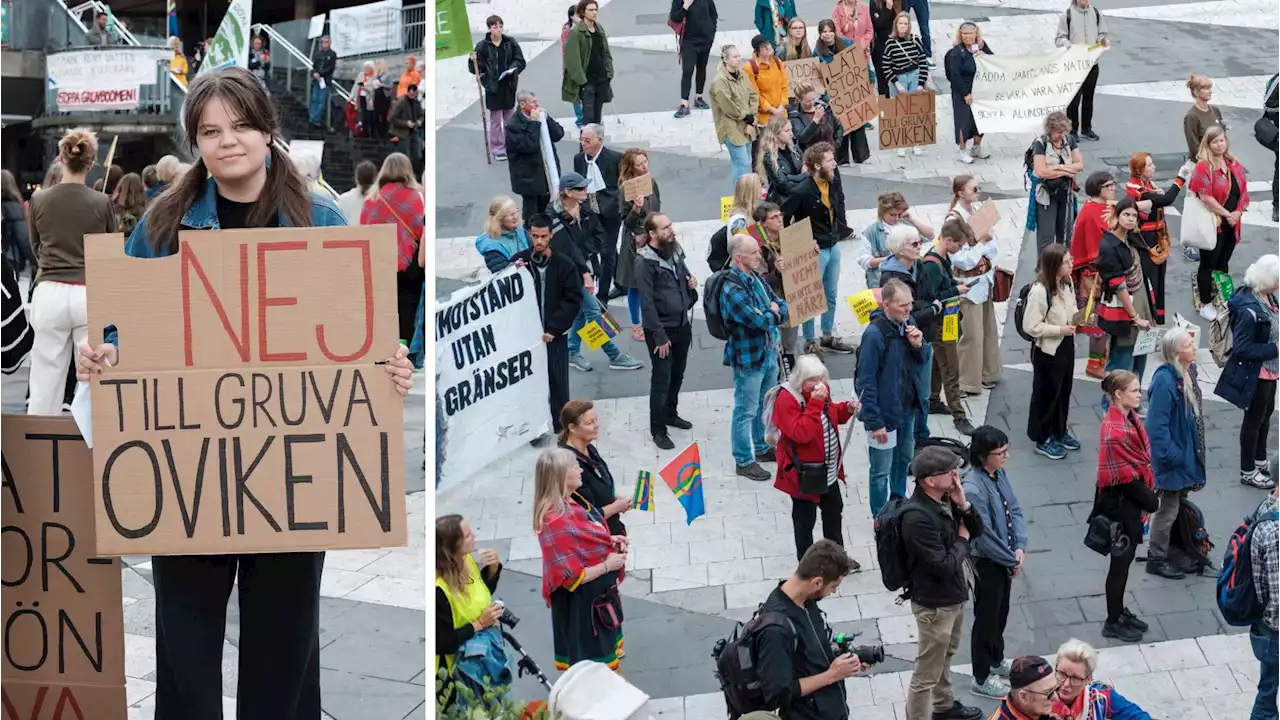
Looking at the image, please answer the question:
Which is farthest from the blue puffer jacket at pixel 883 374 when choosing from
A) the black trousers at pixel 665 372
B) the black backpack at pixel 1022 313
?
the black trousers at pixel 665 372

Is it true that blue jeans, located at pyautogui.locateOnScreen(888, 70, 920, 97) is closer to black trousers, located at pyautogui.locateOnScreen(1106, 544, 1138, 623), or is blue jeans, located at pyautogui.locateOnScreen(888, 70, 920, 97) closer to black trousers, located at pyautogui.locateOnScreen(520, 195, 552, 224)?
black trousers, located at pyautogui.locateOnScreen(520, 195, 552, 224)

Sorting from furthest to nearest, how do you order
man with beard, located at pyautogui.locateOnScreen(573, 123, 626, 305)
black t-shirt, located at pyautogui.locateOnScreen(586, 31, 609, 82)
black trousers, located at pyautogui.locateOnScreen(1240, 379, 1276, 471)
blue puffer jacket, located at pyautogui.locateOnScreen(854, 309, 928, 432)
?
black t-shirt, located at pyautogui.locateOnScreen(586, 31, 609, 82)
man with beard, located at pyautogui.locateOnScreen(573, 123, 626, 305)
black trousers, located at pyautogui.locateOnScreen(1240, 379, 1276, 471)
blue puffer jacket, located at pyautogui.locateOnScreen(854, 309, 928, 432)

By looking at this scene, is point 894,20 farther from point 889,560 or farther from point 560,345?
point 889,560

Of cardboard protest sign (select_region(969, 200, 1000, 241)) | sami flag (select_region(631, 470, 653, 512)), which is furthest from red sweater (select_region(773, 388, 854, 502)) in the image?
cardboard protest sign (select_region(969, 200, 1000, 241))

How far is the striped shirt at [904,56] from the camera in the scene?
53.6ft

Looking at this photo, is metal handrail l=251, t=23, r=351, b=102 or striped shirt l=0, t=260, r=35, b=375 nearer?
striped shirt l=0, t=260, r=35, b=375

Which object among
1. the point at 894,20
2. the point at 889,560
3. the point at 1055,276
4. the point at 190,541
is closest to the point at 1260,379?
the point at 1055,276

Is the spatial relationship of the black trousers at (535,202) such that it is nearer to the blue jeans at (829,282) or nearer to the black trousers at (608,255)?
the black trousers at (608,255)

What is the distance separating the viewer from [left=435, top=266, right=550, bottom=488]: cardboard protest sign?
8.99 metres

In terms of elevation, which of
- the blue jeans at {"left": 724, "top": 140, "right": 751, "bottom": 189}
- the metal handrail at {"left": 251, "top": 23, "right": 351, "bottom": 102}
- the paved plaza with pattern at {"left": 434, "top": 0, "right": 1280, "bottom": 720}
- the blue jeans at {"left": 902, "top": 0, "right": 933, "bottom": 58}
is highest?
the blue jeans at {"left": 902, "top": 0, "right": 933, "bottom": 58}

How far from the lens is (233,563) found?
4.81 m

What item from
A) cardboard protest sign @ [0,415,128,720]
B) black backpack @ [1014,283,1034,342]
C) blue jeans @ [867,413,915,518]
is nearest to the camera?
cardboard protest sign @ [0,415,128,720]

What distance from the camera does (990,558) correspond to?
7820 millimetres

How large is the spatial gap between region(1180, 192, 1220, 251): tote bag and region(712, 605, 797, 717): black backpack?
683 centimetres
